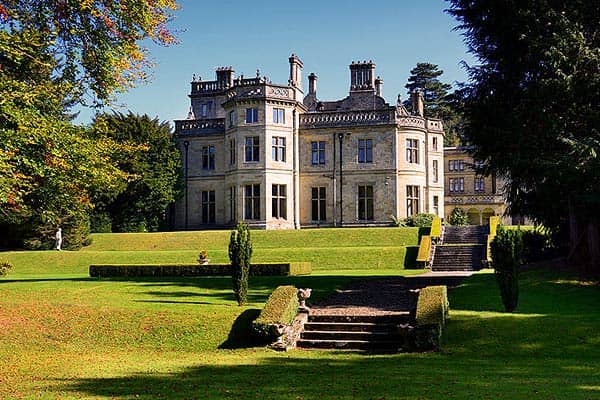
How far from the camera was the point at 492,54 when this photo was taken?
69.1 ft

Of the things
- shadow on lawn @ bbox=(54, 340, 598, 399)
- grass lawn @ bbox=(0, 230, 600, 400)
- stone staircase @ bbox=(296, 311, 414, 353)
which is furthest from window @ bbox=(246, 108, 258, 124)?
shadow on lawn @ bbox=(54, 340, 598, 399)

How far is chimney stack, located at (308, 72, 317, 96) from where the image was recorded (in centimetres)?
5434

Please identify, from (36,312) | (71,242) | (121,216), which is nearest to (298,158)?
(121,216)

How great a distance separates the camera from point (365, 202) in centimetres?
4178

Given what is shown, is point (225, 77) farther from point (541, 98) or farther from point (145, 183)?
point (541, 98)

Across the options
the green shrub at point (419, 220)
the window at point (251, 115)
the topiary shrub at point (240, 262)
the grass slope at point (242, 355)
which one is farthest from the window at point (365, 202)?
the topiary shrub at point (240, 262)

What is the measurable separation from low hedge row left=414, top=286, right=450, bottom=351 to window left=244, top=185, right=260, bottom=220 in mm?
27902

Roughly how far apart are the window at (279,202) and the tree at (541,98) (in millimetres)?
20168

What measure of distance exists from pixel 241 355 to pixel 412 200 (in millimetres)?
30901

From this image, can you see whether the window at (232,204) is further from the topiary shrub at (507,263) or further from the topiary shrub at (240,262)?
the topiary shrub at (507,263)

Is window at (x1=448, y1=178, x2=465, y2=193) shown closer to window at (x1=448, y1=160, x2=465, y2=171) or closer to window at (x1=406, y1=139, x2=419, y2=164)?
window at (x1=448, y1=160, x2=465, y2=171)

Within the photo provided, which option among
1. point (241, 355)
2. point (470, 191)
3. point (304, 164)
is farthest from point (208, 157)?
point (241, 355)

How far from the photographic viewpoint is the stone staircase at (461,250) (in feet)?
95.6

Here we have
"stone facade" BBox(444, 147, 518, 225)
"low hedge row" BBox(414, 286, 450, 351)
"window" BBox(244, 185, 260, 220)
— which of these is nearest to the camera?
"low hedge row" BBox(414, 286, 450, 351)
